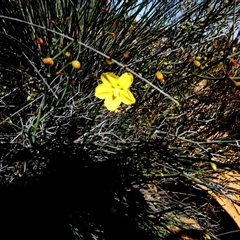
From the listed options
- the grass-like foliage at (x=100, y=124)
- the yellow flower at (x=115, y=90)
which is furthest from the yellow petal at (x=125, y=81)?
the grass-like foliage at (x=100, y=124)

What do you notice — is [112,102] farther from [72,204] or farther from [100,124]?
[72,204]

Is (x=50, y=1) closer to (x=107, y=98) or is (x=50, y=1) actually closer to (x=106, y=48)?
(x=106, y=48)

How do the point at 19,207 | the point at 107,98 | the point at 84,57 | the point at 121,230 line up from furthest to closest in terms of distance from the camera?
the point at 84,57
the point at 121,230
the point at 19,207
the point at 107,98

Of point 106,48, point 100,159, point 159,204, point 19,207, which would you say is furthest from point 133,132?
point 19,207

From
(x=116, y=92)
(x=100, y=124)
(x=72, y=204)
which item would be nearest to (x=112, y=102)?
(x=116, y=92)

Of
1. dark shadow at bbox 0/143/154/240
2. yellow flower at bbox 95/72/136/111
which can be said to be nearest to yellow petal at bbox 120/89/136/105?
yellow flower at bbox 95/72/136/111

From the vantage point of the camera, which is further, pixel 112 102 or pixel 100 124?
pixel 100 124

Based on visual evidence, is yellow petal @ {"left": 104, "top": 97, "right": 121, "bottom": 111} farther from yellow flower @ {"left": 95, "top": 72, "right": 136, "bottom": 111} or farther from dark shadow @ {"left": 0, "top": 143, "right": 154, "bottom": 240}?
dark shadow @ {"left": 0, "top": 143, "right": 154, "bottom": 240}

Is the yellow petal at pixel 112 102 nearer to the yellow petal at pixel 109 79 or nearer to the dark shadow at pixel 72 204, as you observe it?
the yellow petal at pixel 109 79
